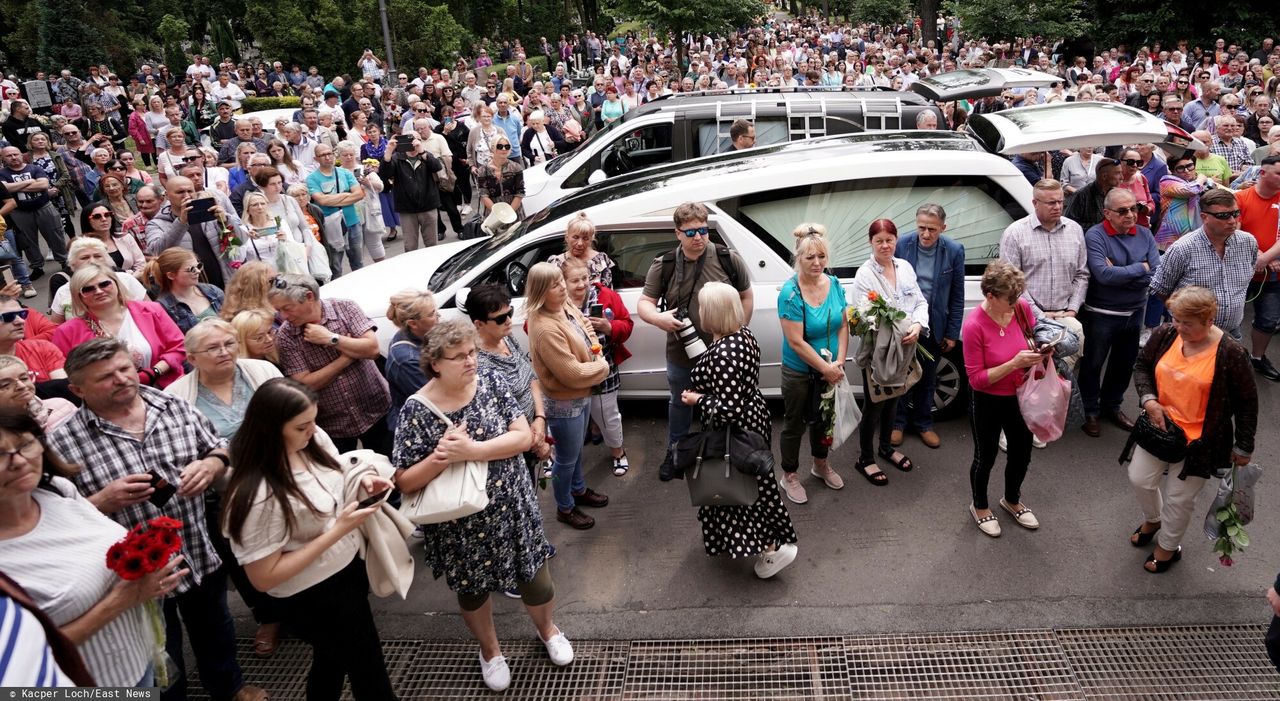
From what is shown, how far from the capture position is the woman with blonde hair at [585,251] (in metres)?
5.27

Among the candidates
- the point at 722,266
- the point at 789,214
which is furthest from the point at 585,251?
the point at 789,214

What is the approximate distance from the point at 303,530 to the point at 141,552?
51 cm

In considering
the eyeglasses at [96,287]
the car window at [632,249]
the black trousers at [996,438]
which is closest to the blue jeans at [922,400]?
the black trousers at [996,438]

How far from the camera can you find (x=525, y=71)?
23594 mm

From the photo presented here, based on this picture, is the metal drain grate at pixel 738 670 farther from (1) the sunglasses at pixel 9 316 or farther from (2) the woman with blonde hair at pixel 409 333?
(1) the sunglasses at pixel 9 316

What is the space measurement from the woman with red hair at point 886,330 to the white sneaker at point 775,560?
1168 millimetres

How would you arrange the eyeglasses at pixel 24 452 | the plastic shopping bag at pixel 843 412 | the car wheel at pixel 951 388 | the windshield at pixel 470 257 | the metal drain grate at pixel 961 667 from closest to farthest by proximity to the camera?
the eyeglasses at pixel 24 452 < the metal drain grate at pixel 961 667 < the plastic shopping bag at pixel 843 412 < the car wheel at pixel 951 388 < the windshield at pixel 470 257

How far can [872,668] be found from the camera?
3793 mm

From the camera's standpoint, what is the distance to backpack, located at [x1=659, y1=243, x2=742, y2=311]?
5.22 m

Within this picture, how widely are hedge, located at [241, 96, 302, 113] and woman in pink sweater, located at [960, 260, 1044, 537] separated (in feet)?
77.5

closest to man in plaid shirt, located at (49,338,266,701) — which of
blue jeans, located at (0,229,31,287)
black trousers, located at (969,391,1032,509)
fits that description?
black trousers, located at (969,391,1032,509)

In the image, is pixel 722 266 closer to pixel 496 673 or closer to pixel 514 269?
pixel 514 269

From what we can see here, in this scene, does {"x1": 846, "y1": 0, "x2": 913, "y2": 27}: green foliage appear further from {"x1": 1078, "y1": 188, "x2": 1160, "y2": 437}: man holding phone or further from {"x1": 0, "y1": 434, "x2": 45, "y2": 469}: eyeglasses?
{"x1": 0, "y1": 434, "x2": 45, "y2": 469}: eyeglasses

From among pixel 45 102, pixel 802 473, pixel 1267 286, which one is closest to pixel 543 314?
pixel 802 473
